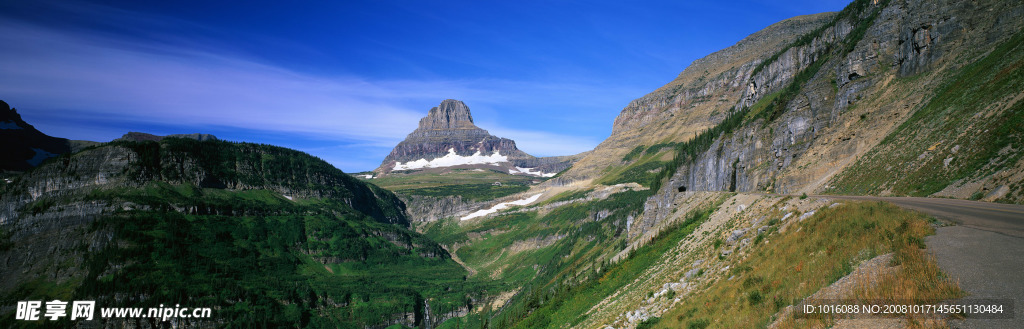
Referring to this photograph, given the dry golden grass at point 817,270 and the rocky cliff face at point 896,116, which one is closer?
the dry golden grass at point 817,270

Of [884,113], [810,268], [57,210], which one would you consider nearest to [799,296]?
[810,268]

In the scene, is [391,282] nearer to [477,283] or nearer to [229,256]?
[477,283]

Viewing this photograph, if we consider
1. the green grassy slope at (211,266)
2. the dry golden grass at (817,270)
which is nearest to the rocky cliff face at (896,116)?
the dry golden grass at (817,270)

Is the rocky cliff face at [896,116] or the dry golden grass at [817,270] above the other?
the rocky cliff face at [896,116]

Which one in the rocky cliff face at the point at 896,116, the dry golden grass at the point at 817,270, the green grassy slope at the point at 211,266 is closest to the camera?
the dry golden grass at the point at 817,270

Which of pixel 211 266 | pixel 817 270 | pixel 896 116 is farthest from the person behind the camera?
pixel 211 266

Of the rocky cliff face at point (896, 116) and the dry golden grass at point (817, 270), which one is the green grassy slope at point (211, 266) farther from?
the dry golden grass at point (817, 270)

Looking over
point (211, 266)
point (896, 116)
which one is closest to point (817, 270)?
point (896, 116)

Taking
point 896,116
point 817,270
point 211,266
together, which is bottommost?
point 211,266

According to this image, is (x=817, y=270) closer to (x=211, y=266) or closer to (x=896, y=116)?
(x=896, y=116)

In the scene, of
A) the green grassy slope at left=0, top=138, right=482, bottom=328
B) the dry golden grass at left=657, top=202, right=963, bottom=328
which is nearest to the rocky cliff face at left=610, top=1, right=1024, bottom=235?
the dry golden grass at left=657, top=202, right=963, bottom=328

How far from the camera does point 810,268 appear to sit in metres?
17.4

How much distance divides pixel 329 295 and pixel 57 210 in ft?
327

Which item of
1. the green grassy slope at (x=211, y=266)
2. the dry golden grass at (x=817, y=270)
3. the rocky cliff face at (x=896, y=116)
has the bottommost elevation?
the green grassy slope at (x=211, y=266)
